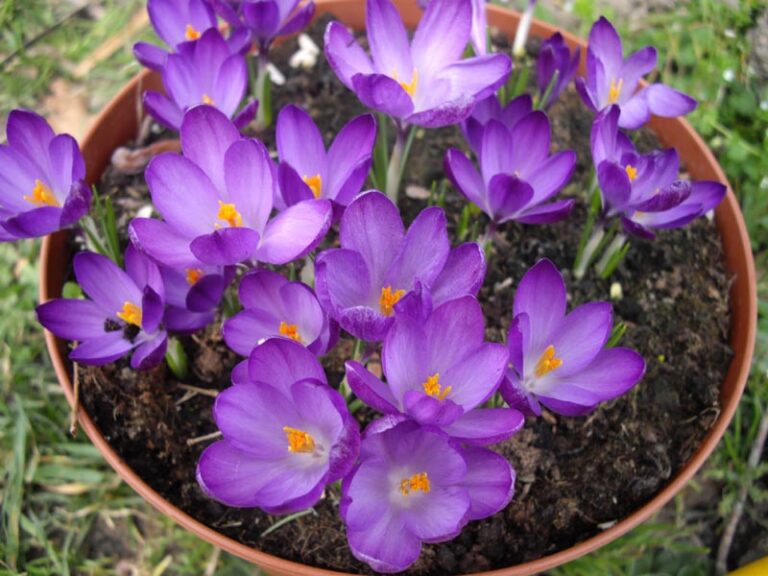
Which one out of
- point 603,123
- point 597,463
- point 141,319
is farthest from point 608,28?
point 141,319

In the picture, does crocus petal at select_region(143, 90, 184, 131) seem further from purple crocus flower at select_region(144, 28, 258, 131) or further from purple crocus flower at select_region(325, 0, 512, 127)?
purple crocus flower at select_region(325, 0, 512, 127)

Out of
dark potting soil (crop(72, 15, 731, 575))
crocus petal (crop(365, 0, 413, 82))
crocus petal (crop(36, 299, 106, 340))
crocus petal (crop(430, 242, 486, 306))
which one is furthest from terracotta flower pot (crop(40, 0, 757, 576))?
crocus petal (crop(365, 0, 413, 82))

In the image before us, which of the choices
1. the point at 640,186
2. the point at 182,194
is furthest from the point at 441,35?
the point at 182,194

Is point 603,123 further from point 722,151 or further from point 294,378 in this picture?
point 722,151

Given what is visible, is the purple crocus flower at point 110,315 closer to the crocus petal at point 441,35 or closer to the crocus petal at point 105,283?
the crocus petal at point 105,283

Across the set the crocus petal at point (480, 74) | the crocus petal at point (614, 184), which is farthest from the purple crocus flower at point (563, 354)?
the crocus petal at point (480, 74)

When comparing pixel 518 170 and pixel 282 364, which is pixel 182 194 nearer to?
pixel 282 364
